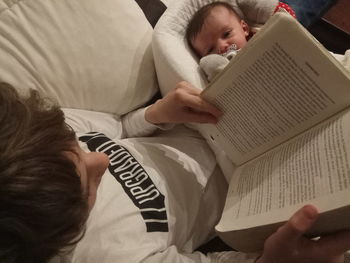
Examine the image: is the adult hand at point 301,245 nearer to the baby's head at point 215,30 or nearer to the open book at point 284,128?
the open book at point 284,128

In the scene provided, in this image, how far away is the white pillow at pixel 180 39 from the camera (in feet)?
2.63

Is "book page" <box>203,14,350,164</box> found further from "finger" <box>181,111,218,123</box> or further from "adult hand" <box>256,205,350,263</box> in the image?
"adult hand" <box>256,205,350,263</box>

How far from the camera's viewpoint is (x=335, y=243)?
17.3 inches

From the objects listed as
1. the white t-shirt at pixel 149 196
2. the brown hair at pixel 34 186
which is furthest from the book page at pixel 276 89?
the brown hair at pixel 34 186

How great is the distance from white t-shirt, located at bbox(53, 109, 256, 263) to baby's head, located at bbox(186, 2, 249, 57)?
23 cm

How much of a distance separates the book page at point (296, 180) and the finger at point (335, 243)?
0.21 ft

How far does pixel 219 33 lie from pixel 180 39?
10 centimetres

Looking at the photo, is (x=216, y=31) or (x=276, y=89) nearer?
(x=276, y=89)

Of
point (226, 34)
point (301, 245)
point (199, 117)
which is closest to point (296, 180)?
point (301, 245)

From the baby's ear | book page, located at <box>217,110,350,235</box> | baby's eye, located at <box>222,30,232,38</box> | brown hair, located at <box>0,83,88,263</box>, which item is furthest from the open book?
A: the baby's ear

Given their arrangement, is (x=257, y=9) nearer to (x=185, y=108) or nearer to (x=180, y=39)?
(x=180, y=39)

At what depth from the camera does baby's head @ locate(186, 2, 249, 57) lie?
890 mm

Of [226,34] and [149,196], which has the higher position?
[226,34]

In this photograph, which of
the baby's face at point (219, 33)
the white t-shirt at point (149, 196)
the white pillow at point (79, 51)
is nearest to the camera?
the white t-shirt at point (149, 196)
